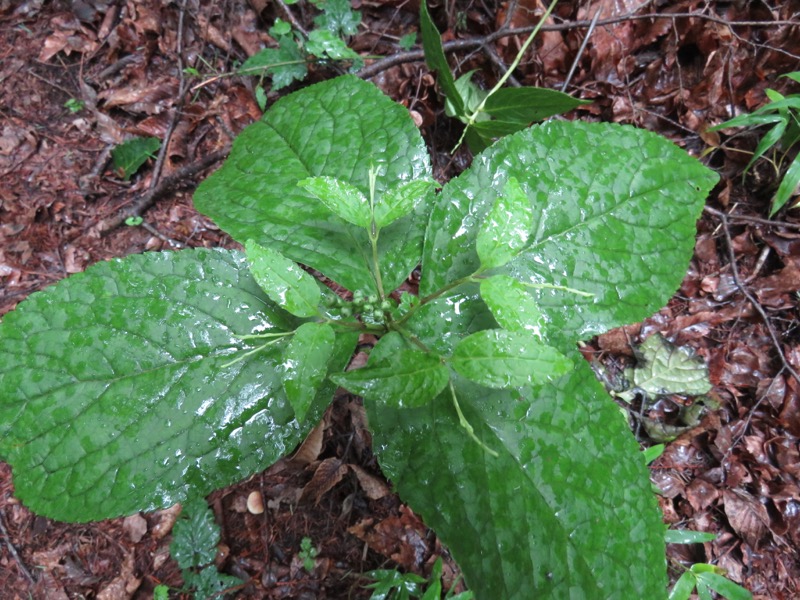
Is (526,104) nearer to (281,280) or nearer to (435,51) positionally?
(435,51)

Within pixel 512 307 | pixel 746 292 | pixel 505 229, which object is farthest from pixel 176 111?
pixel 746 292

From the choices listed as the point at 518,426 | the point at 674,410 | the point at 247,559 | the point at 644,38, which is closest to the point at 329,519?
the point at 247,559

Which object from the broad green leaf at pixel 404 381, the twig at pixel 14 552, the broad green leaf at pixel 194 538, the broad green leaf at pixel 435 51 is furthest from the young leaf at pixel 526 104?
the twig at pixel 14 552

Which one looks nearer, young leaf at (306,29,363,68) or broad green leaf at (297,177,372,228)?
broad green leaf at (297,177,372,228)

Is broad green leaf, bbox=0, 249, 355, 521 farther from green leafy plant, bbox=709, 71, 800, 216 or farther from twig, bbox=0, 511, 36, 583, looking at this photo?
green leafy plant, bbox=709, 71, 800, 216

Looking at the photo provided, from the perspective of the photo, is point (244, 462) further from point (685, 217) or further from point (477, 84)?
point (477, 84)

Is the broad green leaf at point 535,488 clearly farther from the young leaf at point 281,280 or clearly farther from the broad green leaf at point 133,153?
the broad green leaf at point 133,153

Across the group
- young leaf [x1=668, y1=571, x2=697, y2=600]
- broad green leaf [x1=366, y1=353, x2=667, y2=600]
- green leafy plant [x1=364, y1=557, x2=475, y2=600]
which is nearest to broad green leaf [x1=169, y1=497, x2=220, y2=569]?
green leafy plant [x1=364, y1=557, x2=475, y2=600]
